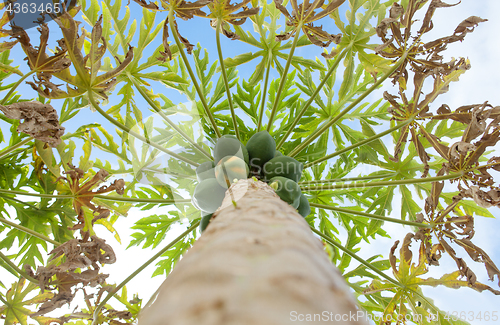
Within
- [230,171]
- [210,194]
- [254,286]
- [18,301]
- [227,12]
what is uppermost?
[227,12]

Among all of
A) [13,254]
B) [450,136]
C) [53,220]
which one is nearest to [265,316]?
[450,136]

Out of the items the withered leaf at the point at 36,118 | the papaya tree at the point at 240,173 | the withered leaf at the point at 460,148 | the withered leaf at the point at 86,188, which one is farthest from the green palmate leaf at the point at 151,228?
the withered leaf at the point at 460,148

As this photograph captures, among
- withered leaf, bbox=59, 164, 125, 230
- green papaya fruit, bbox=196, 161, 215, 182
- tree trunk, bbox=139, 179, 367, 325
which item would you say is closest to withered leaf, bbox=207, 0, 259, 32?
green papaya fruit, bbox=196, 161, 215, 182

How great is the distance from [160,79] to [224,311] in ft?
8.76

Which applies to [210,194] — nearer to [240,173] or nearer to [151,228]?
[240,173]

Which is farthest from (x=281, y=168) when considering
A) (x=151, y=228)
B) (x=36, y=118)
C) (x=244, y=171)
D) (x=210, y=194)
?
(x=151, y=228)

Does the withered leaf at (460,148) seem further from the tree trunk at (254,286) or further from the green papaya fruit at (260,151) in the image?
the tree trunk at (254,286)

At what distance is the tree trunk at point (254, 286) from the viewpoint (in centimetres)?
39

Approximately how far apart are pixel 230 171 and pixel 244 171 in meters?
0.08

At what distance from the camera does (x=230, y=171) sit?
161 centimetres

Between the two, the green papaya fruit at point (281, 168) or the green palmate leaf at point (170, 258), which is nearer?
the green papaya fruit at point (281, 168)

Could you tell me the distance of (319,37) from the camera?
2.28 metres

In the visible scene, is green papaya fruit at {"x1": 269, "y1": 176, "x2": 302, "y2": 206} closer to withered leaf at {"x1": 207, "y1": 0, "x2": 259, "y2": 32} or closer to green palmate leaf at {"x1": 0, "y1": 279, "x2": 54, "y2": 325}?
withered leaf at {"x1": 207, "y1": 0, "x2": 259, "y2": 32}

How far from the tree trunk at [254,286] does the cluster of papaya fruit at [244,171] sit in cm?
85
